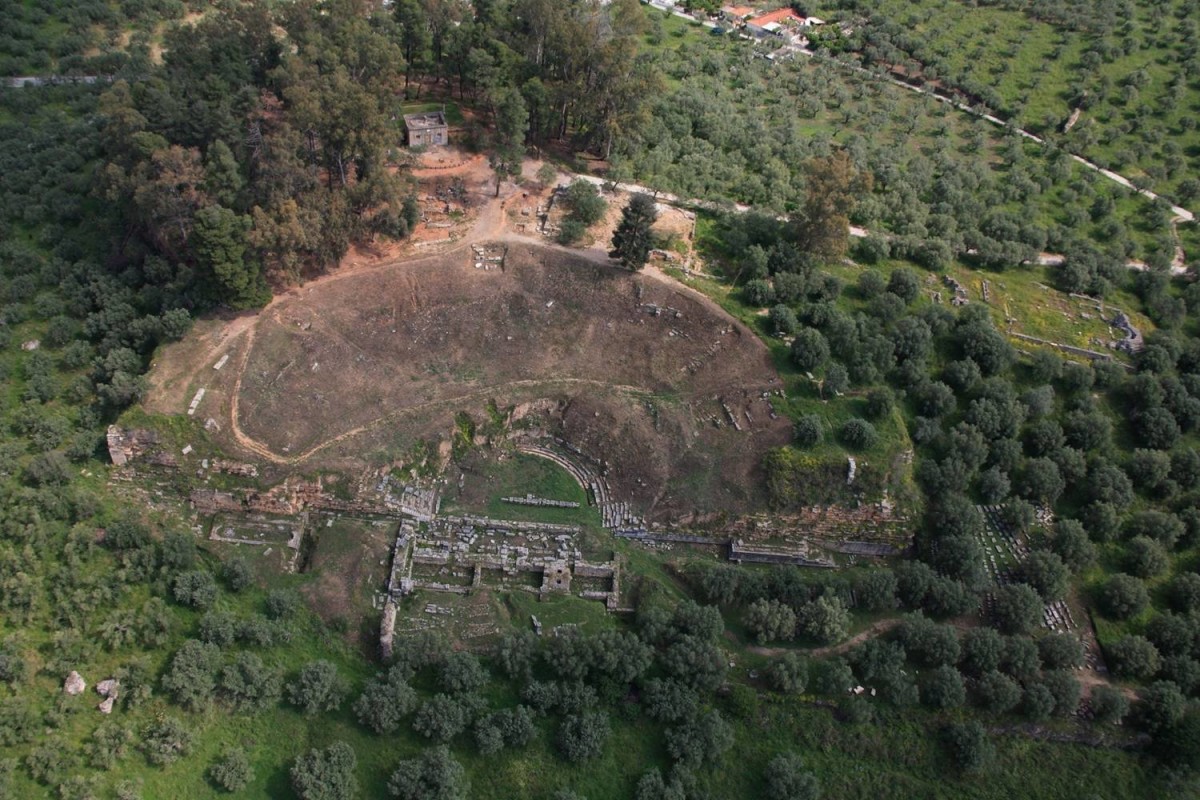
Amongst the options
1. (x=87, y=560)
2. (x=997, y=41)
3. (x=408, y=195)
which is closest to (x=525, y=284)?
(x=408, y=195)

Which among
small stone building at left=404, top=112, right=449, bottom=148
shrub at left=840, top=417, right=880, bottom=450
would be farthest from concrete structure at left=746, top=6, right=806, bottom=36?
shrub at left=840, top=417, right=880, bottom=450

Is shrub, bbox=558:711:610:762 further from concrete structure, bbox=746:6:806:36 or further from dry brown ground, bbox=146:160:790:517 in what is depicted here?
concrete structure, bbox=746:6:806:36

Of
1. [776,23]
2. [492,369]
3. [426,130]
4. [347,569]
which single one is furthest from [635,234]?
[776,23]

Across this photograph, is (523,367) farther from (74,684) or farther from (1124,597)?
(1124,597)

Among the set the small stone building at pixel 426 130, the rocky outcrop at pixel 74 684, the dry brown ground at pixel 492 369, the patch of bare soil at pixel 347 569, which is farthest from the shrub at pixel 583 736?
the small stone building at pixel 426 130

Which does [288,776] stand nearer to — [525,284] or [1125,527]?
[525,284]
